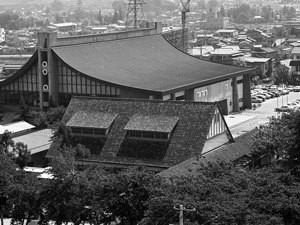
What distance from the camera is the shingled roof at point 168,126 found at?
27.3 meters

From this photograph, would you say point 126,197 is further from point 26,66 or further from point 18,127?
point 26,66

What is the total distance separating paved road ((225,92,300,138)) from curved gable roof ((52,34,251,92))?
2.46m

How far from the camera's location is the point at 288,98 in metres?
52.0

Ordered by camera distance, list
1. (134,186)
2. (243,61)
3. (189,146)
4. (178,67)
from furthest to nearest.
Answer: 1. (243,61)
2. (178,67)
3. (189,146)
4. (134,186)

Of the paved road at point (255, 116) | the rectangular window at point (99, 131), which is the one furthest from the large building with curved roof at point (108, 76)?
the rectangular window at point (99, 131)

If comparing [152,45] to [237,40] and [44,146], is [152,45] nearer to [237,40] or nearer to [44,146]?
[44,146]

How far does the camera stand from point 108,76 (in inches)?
1539

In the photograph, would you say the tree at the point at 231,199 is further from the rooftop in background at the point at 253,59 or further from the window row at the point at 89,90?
the rooftop in background at the point at 253,59

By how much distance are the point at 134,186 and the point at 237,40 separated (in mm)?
77502

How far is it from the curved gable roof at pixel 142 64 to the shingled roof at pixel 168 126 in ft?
26.5

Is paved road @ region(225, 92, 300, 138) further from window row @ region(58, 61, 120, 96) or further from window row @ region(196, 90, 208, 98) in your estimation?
window row @ region(58, 61, 120, 96)

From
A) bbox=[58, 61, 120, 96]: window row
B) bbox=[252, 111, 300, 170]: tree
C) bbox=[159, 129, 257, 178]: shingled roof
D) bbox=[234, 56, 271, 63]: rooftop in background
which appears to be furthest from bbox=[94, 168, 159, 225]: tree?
bbox=[234, 56, 271, 63]: rooftop in background

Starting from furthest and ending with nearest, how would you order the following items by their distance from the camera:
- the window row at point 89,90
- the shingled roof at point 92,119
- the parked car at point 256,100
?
the parked car at point 256,100 → the window row at point 89,90 → the shingled roof at point 92,119

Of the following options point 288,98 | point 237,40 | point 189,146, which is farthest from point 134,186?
point 237,40
